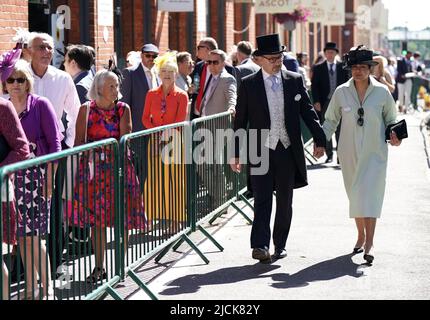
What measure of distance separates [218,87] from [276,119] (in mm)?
3160

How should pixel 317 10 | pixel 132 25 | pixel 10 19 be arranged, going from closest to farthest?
pixel 10 19, pixel 132 25, pixel 317 10

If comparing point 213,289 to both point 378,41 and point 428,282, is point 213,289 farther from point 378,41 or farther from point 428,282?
point 378,41

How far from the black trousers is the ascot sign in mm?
18940

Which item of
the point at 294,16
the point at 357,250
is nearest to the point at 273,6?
the point at 294,16

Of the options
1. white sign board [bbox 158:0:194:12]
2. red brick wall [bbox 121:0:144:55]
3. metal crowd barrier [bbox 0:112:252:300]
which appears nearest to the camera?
metal crowd barrier [bbox 0:112:252:300]

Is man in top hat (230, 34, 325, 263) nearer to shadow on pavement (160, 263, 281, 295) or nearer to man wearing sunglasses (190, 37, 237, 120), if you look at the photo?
shadow on pavement (160, 263, 281, 295)

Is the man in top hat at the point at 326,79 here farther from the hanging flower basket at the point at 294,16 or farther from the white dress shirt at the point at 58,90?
the hanging flower basket at the point at 294,16

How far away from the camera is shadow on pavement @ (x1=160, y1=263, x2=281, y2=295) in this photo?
28.5 feet

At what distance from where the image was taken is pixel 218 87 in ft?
42.4

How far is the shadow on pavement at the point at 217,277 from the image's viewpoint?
8695mm

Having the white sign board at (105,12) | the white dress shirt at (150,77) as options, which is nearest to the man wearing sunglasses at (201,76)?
the white dress shirt at (150,77)

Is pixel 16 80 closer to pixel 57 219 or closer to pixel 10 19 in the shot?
pixel 57 219

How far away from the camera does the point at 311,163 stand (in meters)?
19.0

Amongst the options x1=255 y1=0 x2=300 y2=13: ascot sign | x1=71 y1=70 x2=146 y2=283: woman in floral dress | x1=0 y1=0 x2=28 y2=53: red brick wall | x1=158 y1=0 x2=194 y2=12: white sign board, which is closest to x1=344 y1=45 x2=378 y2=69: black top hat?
x1=71 y1=70 x2=146 y2=283: woman in floral dress
